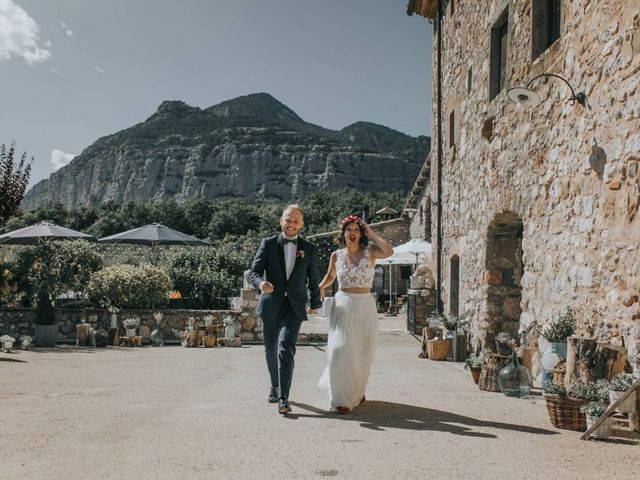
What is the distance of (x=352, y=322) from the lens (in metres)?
5.09

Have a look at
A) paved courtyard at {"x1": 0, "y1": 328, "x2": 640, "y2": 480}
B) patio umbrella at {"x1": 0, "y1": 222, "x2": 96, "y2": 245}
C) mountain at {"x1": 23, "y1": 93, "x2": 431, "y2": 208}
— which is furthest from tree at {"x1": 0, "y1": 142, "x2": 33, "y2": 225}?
mountain at {"x1": 23, "y1": 93, "x2": 431, "y2": 208}

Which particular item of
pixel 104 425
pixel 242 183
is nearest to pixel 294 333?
pixel 104 425

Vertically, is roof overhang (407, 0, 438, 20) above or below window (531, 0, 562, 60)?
above

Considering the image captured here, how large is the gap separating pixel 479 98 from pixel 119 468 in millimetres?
8389

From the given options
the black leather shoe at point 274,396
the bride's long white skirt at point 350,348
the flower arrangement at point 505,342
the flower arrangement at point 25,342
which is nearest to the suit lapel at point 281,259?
the bride's long white skirt at point 350,348

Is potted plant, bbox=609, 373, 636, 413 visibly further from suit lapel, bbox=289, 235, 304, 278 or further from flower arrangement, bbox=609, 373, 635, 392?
suit lapel, bbox=289, 235, 304, 278

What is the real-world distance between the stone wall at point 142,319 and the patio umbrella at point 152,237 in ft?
12.0

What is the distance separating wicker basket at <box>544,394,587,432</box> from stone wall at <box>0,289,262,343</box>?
344 inches

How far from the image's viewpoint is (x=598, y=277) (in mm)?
5484

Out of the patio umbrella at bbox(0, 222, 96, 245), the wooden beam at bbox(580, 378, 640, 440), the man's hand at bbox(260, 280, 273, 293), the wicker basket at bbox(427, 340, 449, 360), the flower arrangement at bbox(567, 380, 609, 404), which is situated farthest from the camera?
the patio umbrella at bbox(0, 222, 96, 245)

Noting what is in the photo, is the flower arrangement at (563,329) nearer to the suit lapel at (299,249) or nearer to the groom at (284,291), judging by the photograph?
the groom at (284,291)

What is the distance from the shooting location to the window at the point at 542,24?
7270 mm

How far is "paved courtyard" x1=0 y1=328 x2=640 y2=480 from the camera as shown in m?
3.30

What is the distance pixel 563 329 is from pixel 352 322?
2.29m
